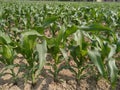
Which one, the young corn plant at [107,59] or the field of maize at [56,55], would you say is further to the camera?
the field of maize at [56,55]

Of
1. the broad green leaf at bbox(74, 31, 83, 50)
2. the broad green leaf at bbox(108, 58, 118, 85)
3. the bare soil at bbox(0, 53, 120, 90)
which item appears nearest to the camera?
the broad green leaf at bbox(108, 58, 118, 85)

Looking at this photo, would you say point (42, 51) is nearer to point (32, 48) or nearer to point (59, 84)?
point (32, 48)

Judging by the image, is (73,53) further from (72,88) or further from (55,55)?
(72,88)

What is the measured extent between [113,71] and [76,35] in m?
0.44

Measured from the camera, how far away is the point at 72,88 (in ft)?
6.75

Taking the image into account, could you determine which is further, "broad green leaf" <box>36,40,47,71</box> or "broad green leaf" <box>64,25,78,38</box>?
"broad green leaf" <box>64,25,78,38</box>

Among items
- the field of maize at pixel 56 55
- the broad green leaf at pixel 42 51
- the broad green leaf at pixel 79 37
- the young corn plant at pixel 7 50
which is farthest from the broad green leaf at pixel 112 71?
the young corn plant at pixel 7 50

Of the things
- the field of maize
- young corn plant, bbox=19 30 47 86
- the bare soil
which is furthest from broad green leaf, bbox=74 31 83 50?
the bare soil

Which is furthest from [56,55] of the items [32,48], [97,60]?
[97,60]

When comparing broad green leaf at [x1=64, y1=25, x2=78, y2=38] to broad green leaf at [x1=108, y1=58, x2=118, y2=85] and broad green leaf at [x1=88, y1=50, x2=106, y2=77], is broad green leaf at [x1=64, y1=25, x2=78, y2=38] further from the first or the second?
broad green leaf at [x1=108, y1=58, x2=118, y2=85]

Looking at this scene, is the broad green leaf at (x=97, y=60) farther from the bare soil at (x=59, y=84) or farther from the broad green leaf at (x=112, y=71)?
the bare soil at (x=59, y=84)

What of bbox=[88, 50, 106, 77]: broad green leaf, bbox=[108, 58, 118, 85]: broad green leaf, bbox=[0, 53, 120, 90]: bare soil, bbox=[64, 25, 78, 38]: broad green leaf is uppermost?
bbox=[64, 25, 78, 38]: broad green leaf

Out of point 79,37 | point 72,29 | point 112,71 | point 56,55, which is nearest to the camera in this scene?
point 112,71

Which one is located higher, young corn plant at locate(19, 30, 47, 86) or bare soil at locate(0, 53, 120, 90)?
young corn plant at locate(19, 30, 47, 86)
